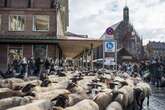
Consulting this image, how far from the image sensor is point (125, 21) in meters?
165

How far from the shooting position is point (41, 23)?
5138 cm

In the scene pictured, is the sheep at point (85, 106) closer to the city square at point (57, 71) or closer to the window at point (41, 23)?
the city square at point (57, 71)

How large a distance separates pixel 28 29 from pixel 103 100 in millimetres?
35537

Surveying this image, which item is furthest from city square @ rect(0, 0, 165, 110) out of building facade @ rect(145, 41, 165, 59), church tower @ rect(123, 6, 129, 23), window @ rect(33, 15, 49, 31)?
church tower @ rect(123, 6, 129, 23)

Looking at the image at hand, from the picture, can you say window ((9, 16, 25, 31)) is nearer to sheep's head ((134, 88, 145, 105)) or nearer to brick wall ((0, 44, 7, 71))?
brick wall ((0, 44, 7, 71))

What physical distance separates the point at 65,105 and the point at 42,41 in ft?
113

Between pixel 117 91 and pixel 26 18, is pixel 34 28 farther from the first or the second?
pixel 117 91

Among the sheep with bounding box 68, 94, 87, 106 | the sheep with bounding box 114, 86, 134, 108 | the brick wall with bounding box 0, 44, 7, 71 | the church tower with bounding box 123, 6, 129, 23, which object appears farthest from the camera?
the church tower with bounding box 123, 6, 129, 23

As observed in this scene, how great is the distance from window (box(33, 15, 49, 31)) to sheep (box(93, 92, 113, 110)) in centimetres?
3452

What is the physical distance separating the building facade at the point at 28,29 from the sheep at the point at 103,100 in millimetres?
30995

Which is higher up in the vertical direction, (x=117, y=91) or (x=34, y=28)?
(x=34, y=28)

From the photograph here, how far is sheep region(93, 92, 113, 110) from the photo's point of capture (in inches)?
630

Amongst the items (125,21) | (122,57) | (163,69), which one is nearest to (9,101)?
(163,69)

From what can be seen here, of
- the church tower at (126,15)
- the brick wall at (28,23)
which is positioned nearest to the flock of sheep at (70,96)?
the brick wall at (28,23)
